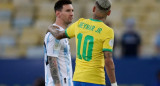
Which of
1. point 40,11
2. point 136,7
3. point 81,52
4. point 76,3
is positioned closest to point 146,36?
point 136,7

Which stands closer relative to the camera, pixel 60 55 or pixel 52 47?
pixel 52 47

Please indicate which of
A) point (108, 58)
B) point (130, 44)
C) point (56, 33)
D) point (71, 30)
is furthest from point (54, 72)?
point (130, 44)

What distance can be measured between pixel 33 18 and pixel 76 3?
4.58 ft

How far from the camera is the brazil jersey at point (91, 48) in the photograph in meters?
5.56

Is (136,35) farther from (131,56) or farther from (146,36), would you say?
(146,36)

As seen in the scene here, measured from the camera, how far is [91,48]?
560 cm

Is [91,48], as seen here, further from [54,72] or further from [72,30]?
[54,72]

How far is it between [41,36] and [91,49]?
24.2ft

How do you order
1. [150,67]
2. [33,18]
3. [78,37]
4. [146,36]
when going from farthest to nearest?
[33,18]
[146,36]
[150,67]
[78,37]

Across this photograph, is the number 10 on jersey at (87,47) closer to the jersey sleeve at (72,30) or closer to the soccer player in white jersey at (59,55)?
the jersey sleeve at (72,30)

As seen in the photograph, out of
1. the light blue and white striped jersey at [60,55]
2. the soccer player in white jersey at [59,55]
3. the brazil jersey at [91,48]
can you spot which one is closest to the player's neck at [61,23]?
the soccer player in white jersey at [59,55]

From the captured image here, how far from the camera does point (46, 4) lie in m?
14.3

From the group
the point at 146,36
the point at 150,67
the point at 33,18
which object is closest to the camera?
the point at 150,67

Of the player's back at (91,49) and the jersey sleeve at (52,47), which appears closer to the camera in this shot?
the player's back at (91,49)
